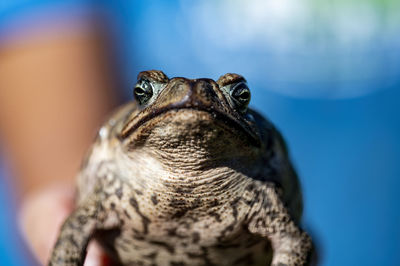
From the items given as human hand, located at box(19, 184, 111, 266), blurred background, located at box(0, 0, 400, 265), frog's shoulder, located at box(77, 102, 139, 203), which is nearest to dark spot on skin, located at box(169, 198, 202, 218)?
frog's shoulder, located at box(77, 102, 139, 203)

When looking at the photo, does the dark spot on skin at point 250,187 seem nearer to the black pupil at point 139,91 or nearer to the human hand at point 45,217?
the black pupil at point 139,91

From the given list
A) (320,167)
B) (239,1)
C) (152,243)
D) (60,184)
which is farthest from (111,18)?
(152,243)

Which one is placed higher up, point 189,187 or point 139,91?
point 139,91

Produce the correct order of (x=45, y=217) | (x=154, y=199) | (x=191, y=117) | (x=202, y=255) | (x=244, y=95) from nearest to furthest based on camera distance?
(x=191, y=117), (x=244, y=95), (x=154, y=199), (x=202, y=255), (x=45, y=217)

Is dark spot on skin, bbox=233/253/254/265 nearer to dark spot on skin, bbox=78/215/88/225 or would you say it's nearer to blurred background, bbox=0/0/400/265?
dark spot on skin, bbox=78/215/88/225

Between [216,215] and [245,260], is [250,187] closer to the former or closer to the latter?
[216,215]

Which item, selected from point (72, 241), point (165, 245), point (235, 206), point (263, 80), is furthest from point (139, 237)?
point (263, 80)

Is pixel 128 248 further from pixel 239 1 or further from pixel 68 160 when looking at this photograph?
pixel 239 1

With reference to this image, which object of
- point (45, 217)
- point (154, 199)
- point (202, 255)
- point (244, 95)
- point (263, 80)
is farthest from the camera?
point (263, 80)
